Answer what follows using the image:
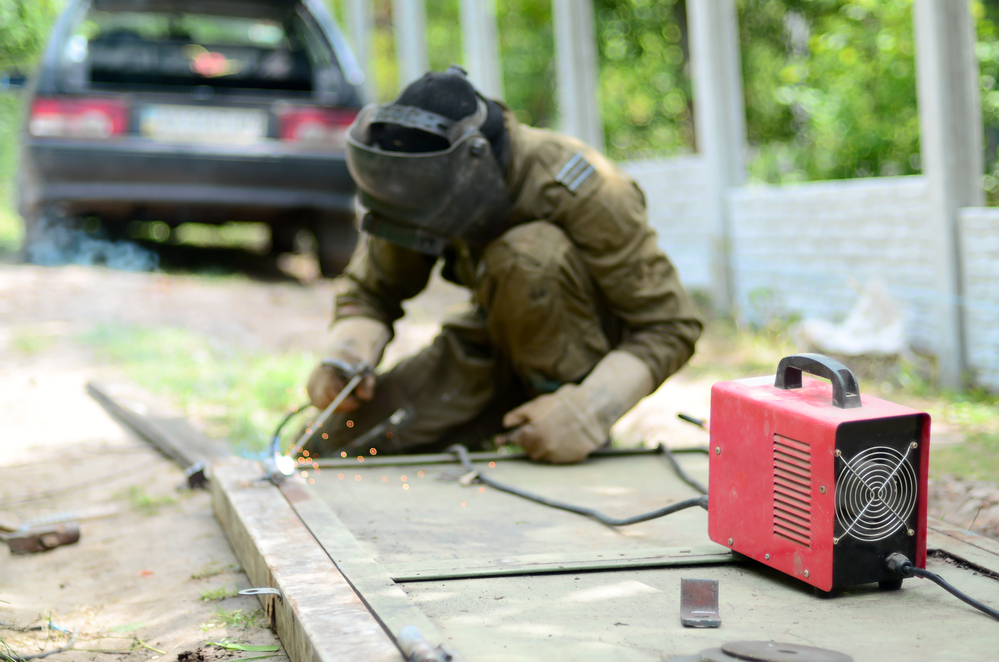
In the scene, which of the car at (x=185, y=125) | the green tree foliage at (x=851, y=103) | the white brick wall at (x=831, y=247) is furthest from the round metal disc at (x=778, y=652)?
the car at (x=185, y=125)

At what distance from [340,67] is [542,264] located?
3.73 m

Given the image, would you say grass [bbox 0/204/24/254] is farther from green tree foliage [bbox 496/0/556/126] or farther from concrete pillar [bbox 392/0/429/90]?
green tree foliage [bbox 496/0/556/126]

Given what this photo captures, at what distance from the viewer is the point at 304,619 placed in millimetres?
1700

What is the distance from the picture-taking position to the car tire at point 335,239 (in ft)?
21.1

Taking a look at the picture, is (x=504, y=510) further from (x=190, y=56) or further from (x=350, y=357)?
(x=190, y=56)

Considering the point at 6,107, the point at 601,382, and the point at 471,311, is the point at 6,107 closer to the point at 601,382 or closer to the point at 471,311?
the point at 471,311

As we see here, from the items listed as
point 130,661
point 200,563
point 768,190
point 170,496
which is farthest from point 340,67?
point 130,661

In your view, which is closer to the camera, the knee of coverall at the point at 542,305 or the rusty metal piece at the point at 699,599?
the rusty metal piece at the point at 699,599

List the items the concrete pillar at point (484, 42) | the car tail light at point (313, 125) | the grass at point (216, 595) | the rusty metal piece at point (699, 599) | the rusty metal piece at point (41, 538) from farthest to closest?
the concrete pillar at point (484, 42)
the car tail light at point (313, 125)
the rusty metal piece at point (41, 538)
the grass at point (216, 595)
the rusty metal piece at point (699, 599)

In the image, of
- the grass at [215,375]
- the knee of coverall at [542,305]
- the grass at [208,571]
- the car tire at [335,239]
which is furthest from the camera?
the car tire at [335,239]

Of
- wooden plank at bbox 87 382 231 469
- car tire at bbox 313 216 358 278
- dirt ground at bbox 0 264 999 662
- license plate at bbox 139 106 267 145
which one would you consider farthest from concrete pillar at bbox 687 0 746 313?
wooden plank at bbox 87 382 231 469

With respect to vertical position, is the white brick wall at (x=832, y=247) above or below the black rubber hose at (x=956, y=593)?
above

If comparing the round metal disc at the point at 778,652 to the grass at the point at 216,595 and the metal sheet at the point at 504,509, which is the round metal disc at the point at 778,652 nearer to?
the metal sheet at the point at 504,509

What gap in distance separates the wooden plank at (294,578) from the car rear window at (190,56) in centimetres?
418
